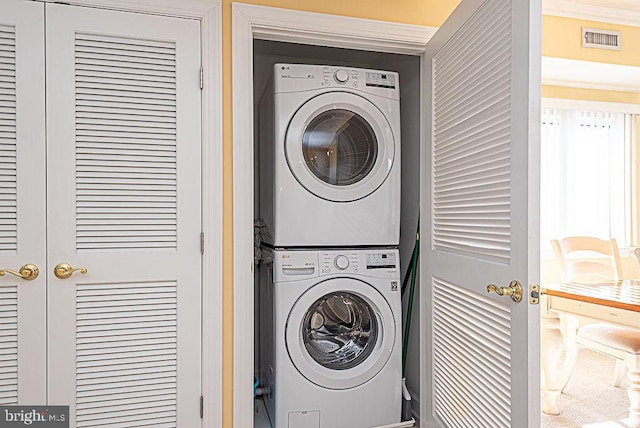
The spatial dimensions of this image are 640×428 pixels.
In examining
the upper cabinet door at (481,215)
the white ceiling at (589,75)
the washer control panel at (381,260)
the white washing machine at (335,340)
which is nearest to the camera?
the upper cabinet door at (481,215)

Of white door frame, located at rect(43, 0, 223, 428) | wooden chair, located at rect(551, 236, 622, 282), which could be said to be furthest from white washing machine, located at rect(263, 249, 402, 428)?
wooden chair, located at rect(551, 236, 622, 282)

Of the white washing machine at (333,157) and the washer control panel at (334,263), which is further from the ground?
the white washing machine at (333,157)

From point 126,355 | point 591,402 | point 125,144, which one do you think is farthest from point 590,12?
point 126,355

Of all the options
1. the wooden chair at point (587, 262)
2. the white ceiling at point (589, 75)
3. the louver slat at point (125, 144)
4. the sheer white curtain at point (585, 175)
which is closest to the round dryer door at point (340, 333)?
the louver slat at point (125, 144)

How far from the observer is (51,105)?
1.85 meters

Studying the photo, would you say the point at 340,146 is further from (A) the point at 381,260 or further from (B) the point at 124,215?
(B) the point at 124,215

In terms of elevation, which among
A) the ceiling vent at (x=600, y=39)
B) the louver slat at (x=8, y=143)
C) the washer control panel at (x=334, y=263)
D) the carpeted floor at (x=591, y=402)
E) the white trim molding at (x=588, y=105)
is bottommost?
the carpeted floor at (x=591, y=402)

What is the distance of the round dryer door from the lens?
7.50 ft

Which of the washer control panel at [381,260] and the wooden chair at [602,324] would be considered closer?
the washer control panel at [381,260]

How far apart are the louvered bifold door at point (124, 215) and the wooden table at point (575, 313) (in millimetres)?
1922

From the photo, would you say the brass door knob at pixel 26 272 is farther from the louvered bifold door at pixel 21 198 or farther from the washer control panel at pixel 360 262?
the washer control panel at pixel 360 262

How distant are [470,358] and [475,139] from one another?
33.1 inches

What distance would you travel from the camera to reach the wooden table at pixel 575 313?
7.53 feet

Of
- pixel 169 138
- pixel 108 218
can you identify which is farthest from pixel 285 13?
pixel 108 218
